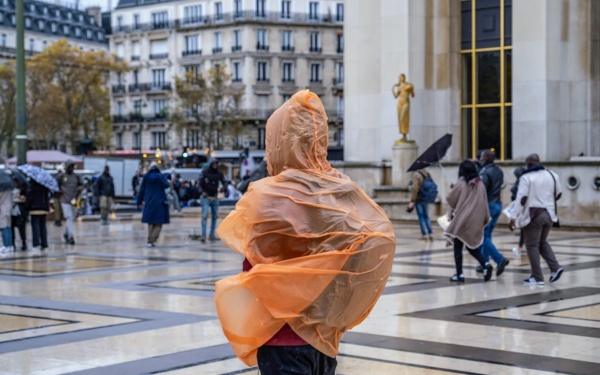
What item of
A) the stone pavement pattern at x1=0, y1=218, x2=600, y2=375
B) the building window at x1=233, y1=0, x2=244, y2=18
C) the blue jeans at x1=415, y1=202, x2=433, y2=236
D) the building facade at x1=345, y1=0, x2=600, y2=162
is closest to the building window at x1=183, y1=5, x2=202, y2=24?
the building window at x1=233, y1=0, x2=244, y2=18

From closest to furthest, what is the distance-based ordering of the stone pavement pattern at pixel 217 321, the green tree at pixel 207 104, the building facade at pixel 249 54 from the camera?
the stone pavement pattern at pixel 217 321, the green tree at pixel 207 104, the building facade at pixel 249 54

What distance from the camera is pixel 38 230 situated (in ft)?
69.6

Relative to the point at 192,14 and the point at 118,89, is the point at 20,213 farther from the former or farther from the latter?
the point at 118,89

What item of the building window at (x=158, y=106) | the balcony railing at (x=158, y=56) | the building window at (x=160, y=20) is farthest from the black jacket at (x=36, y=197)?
the building window at (x=160, y=20)

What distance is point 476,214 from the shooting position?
14492 millimetres

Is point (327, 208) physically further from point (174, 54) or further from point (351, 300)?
point (174, 54)

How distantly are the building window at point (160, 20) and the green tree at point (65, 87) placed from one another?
13.5m

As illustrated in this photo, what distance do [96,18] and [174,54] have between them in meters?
24.1

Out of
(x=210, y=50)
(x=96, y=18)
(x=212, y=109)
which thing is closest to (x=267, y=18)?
(x=210, y=50)

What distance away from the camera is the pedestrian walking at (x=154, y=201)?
21.6m

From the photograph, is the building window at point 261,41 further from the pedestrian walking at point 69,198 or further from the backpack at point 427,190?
the backpack at point 427,190

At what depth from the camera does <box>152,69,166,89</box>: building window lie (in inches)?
3748

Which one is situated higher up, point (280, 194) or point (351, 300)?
point (280, 194)

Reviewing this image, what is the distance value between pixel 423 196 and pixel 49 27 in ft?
299
